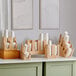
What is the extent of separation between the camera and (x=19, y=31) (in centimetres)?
250

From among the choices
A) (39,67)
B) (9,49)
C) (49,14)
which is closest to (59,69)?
(39,67)

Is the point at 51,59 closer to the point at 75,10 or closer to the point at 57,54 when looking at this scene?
the point at 57,54

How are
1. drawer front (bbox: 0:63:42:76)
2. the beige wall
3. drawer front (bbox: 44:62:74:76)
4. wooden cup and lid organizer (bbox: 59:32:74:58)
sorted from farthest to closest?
1. the beige wall
2. wooden cup and lid organizer (bbox: 59:32:74:58)
3. drawer front (bbox: 44:62:74:76)
4. drawer front (bbox: 0:63:42:76)

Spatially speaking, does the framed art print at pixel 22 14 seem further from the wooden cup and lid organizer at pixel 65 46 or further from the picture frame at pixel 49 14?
the wooden cup and lid organizer at pixel 65 46

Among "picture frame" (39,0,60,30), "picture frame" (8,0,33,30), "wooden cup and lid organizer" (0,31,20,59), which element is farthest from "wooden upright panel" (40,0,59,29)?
"wooden cup and lid organizer" (0,31,20,59)

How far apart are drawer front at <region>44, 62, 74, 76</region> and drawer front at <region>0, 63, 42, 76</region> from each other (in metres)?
0.08

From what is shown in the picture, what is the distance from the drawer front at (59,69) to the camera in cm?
226

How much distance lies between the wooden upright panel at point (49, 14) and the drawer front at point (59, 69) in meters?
0.48

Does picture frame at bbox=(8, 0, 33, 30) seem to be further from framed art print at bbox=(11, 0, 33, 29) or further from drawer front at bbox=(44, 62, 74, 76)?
drawer front at bbox=(44, 62, 74, 76)

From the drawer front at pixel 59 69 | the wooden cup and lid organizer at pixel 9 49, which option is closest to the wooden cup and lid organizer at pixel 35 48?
the wooden cup and lid organizer at pixel 9 49

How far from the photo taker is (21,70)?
2.19 meters

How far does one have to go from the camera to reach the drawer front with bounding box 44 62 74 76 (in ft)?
7.41

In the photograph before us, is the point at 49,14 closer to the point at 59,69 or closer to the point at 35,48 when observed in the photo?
the point at 35,48

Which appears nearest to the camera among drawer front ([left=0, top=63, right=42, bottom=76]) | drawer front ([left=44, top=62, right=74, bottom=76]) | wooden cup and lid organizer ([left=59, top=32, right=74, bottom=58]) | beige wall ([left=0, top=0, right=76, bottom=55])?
drawer front ([left=0, top=63, right=42, bottom=76])
